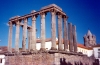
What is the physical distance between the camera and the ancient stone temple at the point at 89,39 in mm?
56659

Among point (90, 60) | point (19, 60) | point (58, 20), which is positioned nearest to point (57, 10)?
point (58, 20)

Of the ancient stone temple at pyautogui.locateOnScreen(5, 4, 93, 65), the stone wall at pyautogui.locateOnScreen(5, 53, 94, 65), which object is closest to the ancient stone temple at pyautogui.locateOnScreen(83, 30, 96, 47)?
the ancient stone temple at pyautogui.locateOnScreen(5, 4, 93, 65)

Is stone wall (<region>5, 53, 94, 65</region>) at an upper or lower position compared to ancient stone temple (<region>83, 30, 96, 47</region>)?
lower

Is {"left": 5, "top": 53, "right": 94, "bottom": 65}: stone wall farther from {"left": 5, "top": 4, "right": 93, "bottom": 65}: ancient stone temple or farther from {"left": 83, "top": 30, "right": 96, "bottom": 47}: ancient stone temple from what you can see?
{"left": 83, "top": 30, "right": 96, "bottom": 47}: ancient stone temple

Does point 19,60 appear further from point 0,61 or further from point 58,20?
point 0,61

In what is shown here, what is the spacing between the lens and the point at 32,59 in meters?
16.0

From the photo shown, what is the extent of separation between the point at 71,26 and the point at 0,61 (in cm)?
1774

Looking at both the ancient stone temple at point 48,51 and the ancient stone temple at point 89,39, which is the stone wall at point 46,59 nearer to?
the ancient stone temple at point 48,51

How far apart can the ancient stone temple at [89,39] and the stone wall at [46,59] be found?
3775 cm

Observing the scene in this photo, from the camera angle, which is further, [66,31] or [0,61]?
[0,61]

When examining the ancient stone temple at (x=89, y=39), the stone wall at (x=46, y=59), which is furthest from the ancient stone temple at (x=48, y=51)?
the ancient stone temple at (x=89, y=39)

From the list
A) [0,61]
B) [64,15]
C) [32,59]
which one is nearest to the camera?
[32,59]

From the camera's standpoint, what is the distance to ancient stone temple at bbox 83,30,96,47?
5666cm

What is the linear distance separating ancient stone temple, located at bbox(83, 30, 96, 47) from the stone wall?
37749mm
